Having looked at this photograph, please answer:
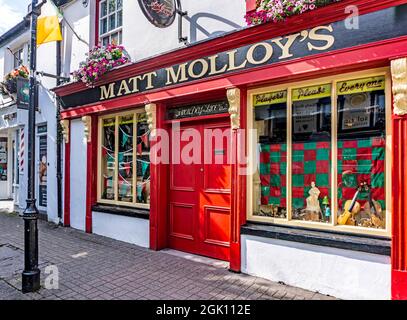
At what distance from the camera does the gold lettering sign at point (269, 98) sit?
14.8ft

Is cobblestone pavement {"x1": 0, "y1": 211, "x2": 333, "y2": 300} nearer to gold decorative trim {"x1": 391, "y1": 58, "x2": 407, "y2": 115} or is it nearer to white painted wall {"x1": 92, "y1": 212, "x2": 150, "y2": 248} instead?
white painted wall {"x1": 92, "y1": 212, "x2": 150, "y2": 248}

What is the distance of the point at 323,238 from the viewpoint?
3914 millimetres

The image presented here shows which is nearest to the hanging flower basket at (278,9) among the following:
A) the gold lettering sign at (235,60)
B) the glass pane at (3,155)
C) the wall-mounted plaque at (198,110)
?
the gold lettering sign at (235,60)

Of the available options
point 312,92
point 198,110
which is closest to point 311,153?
point 312,92

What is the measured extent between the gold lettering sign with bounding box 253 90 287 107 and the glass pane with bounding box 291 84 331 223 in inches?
6.6

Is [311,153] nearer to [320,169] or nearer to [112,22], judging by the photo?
[320,169]

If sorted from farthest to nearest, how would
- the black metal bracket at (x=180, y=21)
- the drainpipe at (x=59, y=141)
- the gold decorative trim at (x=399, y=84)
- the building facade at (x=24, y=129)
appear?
the building facade at (x=24, y=129)
the drainpipe at (x=59, y=141)
the black metal bracket at (x=180, y=21)
the gold decorative trim at (x=399, y=84)

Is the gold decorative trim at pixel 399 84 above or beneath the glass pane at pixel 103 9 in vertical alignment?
beneath

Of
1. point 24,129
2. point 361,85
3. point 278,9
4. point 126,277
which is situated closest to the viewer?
point 361,85

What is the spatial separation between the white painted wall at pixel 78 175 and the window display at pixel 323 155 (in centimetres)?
461

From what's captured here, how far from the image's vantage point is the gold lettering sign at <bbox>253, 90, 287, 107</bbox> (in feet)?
14.8

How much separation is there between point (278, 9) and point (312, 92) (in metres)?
1.18

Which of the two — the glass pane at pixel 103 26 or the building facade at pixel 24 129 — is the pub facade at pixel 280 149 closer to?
the glass pane at pixel 103 26

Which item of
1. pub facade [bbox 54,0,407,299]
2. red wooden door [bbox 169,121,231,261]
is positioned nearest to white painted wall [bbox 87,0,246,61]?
pub facade [bbox 54,0,407,299]
